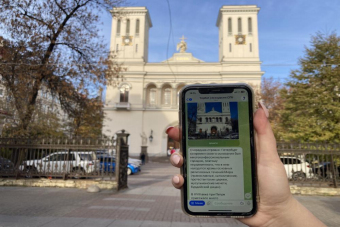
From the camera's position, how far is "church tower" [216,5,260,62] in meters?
39.9

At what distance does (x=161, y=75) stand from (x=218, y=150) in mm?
39906

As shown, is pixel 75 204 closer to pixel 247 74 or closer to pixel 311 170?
pixel 311 170

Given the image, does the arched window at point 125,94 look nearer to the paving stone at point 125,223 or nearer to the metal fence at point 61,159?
the metal fence at point 61,159

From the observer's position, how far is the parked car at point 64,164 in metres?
10.3

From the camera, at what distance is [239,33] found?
40438 millimetres

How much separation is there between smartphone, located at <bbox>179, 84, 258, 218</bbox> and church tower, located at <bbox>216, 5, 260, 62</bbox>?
40.5 meters

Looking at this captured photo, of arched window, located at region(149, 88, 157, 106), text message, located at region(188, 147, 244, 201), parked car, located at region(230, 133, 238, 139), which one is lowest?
text message, located at region(188, 147, 244, 201)

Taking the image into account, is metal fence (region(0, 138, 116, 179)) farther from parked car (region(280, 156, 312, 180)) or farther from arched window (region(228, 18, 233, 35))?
arched window (region(228, 18, 233, 35))

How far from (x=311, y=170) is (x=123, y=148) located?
28.6 ft

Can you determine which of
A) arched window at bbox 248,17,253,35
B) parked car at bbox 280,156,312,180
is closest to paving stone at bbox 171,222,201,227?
parked car at bbox 280,156,312,180

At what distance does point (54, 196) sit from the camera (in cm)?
817

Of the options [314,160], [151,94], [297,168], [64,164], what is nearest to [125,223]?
[64,164]

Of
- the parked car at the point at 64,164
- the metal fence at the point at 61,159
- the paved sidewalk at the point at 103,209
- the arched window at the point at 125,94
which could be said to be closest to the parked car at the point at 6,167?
the metal fence at the point at 61,159

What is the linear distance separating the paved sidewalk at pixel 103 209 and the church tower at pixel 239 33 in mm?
34921
